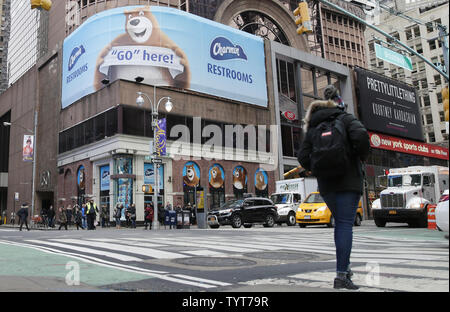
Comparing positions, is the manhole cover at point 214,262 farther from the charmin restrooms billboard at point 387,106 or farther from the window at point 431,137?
the window at point 431,137

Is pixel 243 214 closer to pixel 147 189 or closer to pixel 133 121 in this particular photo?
pixel 147 189

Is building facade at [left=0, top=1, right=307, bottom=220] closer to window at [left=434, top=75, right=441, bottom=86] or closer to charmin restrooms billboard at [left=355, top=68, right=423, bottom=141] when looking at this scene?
charmin restrooms billboard at [left=355, top=68, right=423, bottom=141]

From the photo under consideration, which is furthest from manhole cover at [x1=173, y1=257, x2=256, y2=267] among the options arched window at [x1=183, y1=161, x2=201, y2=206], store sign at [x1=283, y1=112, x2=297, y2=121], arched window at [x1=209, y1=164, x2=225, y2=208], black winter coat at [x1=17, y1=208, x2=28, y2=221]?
store sign at [x1=283, y1=112, x2=297, y2=121]

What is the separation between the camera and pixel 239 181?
4212 centimetres

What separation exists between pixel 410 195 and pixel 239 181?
2302cm

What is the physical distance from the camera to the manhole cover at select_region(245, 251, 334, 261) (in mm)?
7539

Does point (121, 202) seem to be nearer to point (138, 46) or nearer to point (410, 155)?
point (138, 46)

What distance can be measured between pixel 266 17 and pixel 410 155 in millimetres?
28763

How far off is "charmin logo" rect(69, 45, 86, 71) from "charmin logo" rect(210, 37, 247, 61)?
12704 millimetres

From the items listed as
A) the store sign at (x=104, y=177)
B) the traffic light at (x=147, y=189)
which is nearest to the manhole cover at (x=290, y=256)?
the traffic light at (x=147, y=189)

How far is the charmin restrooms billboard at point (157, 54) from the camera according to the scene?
3825 cm

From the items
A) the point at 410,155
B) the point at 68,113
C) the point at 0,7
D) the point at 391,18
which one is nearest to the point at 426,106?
the point at 391,18

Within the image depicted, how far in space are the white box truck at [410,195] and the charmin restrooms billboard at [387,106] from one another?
35256mm
